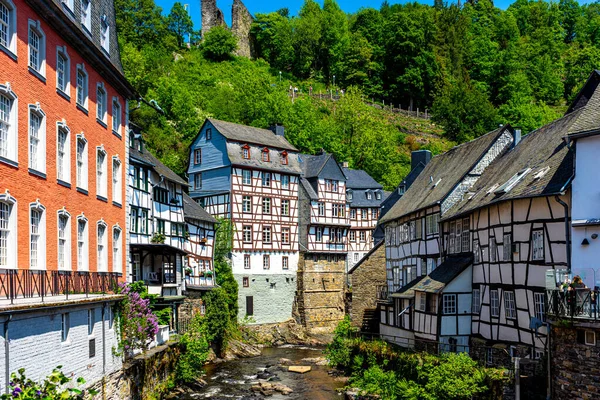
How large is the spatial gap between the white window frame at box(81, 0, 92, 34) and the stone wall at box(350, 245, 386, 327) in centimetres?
2775

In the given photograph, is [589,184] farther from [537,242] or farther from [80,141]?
[80,141]

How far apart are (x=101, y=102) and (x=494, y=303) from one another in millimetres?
16778

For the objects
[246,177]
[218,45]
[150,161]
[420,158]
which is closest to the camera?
[150,161]

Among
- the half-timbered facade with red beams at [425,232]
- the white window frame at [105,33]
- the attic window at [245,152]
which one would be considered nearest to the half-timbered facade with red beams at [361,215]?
the attic window at [245,152]

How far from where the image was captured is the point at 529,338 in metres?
25.0

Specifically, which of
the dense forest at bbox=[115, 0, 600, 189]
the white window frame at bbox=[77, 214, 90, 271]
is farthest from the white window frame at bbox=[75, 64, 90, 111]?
the dense forest at bbox=[115, 0, 600, 189]

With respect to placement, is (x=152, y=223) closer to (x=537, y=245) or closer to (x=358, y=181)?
(x=537, y=245)

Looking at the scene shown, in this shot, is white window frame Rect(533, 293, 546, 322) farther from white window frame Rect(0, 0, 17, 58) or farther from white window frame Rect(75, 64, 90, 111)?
white window frame Rect(0, 0, 17, 58)

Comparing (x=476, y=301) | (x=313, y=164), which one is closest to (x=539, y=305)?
(x=476, y=301)

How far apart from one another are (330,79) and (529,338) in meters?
82.4

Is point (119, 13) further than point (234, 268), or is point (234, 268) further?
point (119, 13)

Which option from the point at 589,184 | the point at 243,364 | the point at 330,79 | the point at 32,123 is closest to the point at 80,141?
the point at 32,123

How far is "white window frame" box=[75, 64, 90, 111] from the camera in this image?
70.6 ft

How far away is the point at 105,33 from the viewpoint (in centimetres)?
2505
